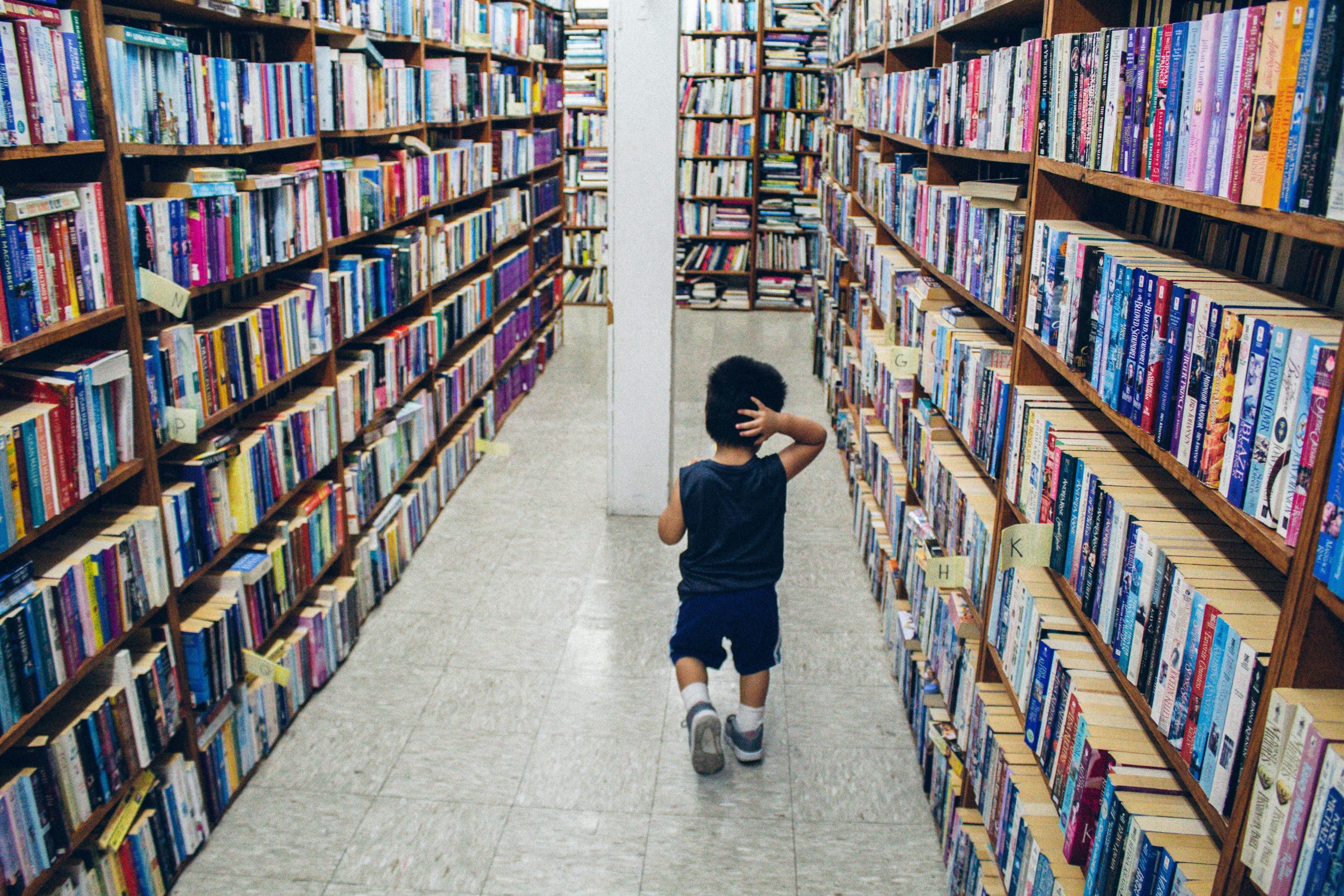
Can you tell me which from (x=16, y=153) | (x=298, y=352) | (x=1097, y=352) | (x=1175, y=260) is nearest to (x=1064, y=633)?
(x=1097, y=352)

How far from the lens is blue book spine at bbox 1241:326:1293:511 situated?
1.06 m

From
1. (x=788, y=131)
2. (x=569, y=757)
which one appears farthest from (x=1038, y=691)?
(x=788, y=131)

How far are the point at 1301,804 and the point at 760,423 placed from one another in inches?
65.2

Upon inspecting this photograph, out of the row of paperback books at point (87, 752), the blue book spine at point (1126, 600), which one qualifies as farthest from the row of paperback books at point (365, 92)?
the blue book spine at point (1126, 600)

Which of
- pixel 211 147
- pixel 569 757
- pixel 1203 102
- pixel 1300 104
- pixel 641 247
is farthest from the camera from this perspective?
pixel 641 247

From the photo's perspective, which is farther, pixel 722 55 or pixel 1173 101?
pixel 722 55

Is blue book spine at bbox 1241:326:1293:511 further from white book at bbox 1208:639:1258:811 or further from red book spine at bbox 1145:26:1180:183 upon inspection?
red book spine at bbox 1145:26:1180:183

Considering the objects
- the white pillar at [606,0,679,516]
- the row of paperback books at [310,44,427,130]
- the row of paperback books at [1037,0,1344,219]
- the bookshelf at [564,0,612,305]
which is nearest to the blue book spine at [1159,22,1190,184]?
the row of paperback books at [1037,0,1344,219]

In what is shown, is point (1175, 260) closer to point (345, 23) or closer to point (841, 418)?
point (345, 23)

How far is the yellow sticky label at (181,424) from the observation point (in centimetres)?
228

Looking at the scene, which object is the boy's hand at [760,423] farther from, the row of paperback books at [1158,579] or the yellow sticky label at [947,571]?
the row of paperback books at [1158,579]

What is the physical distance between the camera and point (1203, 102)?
125cm

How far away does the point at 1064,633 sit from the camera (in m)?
1.71

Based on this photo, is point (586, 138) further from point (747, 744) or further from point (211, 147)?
point (747, 744)
